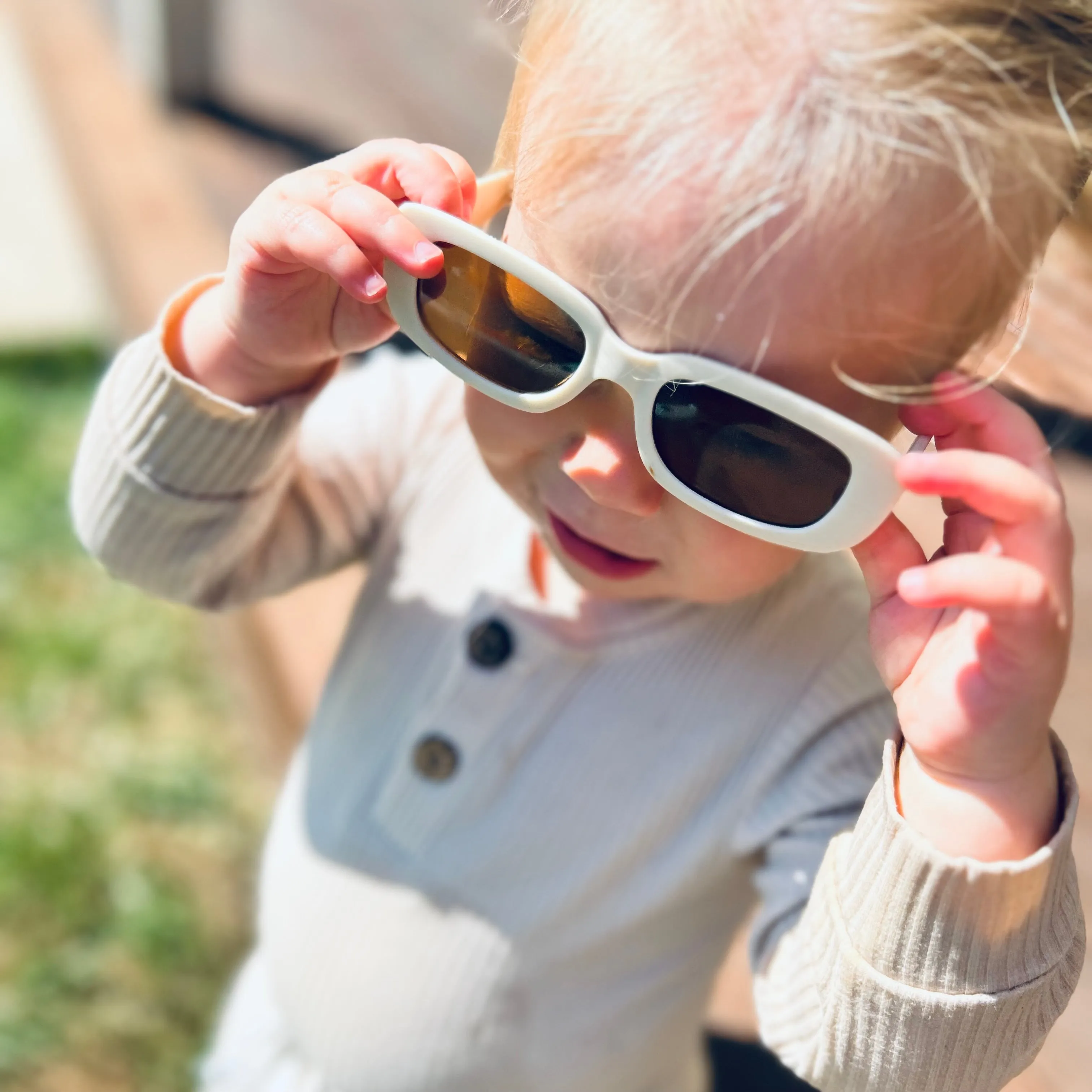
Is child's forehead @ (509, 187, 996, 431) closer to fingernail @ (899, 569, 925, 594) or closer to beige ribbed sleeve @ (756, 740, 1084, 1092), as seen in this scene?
fingernail @ (899, 569, 925, 594)

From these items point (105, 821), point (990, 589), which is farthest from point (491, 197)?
point (105, 821)

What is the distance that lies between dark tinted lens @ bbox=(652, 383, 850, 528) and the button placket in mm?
308

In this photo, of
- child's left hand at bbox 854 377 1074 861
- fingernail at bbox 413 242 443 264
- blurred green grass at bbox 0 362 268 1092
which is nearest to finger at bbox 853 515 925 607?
child's left hand at bbox 854 377 1074 861

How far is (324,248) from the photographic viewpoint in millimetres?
676

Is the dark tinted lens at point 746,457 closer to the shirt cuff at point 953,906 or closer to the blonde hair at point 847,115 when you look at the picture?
the blonde hair at point 847,115

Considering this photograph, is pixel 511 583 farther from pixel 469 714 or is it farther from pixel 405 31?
pixel 405 31

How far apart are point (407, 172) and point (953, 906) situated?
→ 1.66ft

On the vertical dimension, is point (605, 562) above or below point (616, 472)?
below

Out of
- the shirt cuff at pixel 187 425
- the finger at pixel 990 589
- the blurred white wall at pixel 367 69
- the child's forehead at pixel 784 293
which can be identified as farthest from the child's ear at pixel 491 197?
the blurred white wall at pixel 367 69

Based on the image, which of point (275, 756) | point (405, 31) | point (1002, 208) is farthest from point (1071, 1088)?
point (405, 31)

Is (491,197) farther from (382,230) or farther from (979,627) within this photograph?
(979,627)

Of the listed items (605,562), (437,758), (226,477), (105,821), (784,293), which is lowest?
(105,821)

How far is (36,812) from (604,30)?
134 centimetres

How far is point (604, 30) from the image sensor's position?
572 millimetres
